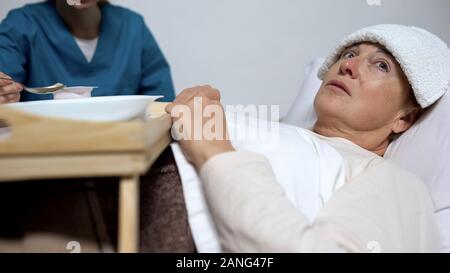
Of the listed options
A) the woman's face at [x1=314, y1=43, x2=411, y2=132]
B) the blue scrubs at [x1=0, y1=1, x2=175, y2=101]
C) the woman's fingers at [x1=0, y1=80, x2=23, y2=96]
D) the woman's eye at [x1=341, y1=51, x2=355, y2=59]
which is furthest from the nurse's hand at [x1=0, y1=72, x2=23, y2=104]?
the woman's eye at [x1=341, y1=51, x2=355, y2=59]

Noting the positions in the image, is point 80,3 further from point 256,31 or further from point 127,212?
point 127,212

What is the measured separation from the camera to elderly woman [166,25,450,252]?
554mm

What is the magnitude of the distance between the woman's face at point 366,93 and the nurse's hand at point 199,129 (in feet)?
1.21

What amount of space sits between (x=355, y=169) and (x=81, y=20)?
1.02 m

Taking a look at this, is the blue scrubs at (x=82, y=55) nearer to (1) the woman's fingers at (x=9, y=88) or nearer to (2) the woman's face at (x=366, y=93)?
(1) the woman's fingers at (x=9, y=88)

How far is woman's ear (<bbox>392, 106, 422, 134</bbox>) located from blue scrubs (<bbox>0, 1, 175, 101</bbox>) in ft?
2.51

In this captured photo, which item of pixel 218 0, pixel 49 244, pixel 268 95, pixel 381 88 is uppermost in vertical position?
pixel 218 0

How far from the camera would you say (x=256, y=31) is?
60.2 inches

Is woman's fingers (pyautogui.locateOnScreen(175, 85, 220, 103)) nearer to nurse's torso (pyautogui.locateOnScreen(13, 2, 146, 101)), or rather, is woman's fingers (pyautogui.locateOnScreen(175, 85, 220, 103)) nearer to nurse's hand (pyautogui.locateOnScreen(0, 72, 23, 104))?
nurse's hand (pyautogui.locateOnScreen(0, 72, 23, 104))

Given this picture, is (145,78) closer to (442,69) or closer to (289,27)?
(289,27)

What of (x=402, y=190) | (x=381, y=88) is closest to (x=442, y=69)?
(x=381, y=88)

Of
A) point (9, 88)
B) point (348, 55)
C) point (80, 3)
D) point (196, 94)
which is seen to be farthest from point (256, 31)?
point (9, 88)

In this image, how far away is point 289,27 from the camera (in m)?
1.53

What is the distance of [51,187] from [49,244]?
8 centimetres
